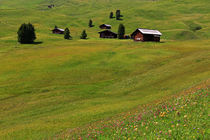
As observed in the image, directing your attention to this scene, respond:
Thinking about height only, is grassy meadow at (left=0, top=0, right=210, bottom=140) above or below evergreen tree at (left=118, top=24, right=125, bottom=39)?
below

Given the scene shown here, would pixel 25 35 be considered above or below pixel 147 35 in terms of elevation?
above

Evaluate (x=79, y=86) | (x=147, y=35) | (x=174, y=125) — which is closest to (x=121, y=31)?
(x=147, y=35)

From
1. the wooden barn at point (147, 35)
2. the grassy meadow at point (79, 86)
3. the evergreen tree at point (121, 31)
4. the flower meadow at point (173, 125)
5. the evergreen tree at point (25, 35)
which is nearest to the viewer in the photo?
the flower meadow at point (173, 125)

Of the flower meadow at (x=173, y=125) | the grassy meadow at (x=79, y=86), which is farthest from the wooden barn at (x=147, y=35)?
the flower meadow at (x=173, y=125)

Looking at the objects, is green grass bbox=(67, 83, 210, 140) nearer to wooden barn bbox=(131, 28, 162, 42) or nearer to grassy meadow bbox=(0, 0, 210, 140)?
grassy meadow bbox=(0, 0, 210, 140)

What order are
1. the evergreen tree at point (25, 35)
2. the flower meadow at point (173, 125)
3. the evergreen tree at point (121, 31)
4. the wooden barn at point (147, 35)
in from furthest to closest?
1. the evergreen tree at point (121, 31)
2. the evergreen tree at point (25, 35)
3. the wooden barn at point (147, 35)
4. the flower meadow at point (173, 125)

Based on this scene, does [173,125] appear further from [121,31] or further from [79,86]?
[121,31]

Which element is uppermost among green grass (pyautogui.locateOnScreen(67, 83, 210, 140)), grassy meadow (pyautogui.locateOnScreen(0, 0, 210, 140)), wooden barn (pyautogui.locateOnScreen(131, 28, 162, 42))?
wooden barn (pyautogui.locateOnScreen(131, 28, 162, 42))

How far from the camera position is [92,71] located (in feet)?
170

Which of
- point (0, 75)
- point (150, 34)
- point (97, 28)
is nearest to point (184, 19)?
point (97, 28)

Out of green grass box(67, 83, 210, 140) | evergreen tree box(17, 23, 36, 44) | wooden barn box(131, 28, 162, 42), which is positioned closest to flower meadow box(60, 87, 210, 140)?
green grass box(67, 83, 210, 140)

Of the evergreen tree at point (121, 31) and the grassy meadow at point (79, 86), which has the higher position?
the evergreen tree at point (121, 31)

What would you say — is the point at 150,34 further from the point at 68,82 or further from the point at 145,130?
the point at 145,130

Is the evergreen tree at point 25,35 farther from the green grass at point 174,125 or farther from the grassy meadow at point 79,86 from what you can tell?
the green grass at point 174,125
